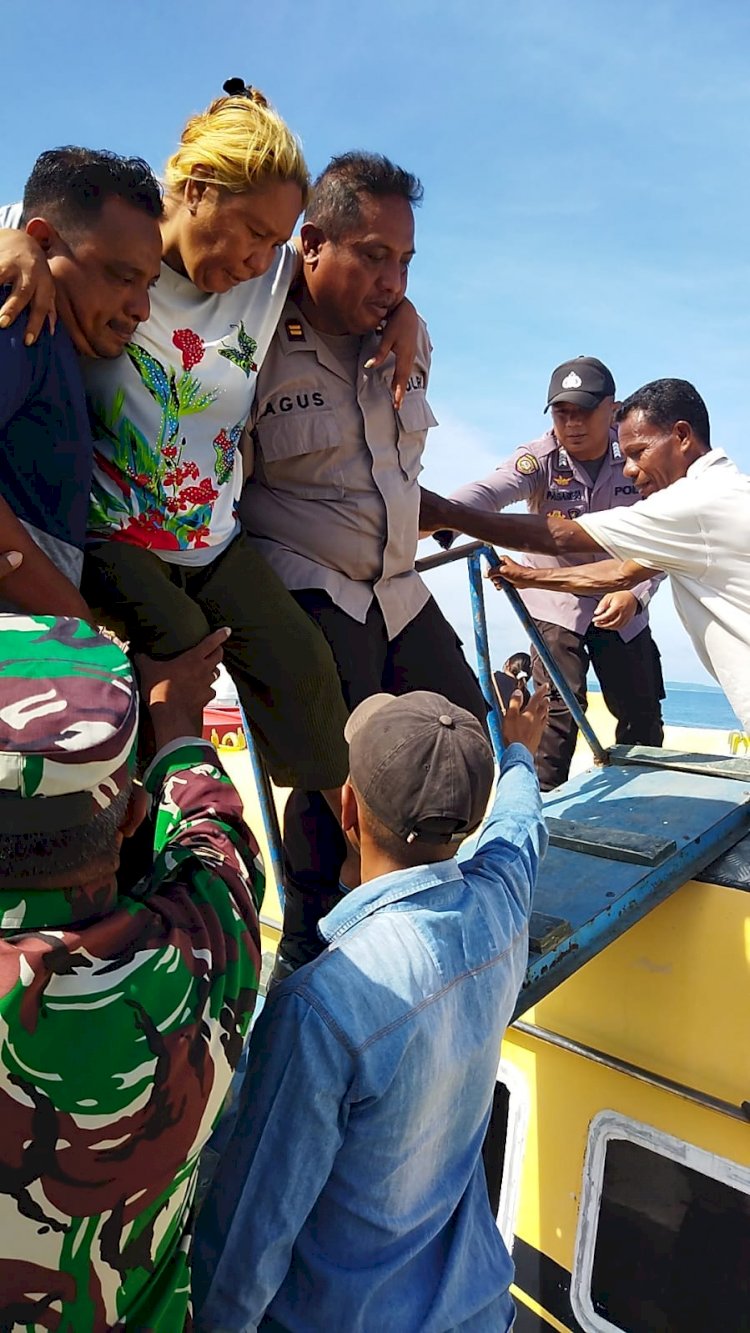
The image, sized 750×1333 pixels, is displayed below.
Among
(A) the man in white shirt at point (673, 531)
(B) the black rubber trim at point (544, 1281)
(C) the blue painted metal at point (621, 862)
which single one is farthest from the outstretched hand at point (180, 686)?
(B) the black rubber trim at point (544, 1281)

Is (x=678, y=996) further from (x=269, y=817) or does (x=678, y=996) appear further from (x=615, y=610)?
(x=615, y=610)

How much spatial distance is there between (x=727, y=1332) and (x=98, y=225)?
2520mm

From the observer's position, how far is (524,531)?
10.9 ft

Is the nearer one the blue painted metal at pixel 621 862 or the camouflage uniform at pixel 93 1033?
the camouflage uniform at pixel 93 1033

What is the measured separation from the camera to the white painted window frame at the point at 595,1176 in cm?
227

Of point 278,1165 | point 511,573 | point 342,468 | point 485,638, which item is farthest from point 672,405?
point 278,1165

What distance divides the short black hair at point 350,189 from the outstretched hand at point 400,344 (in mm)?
244

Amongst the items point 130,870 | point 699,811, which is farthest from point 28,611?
point 699,811

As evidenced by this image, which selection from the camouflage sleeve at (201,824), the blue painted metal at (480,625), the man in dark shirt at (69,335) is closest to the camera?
the camouflage sleeve at (201,824)

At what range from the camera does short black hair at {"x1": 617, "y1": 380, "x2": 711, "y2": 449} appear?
3.26 metres

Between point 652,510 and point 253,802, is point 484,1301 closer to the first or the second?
point 652,510

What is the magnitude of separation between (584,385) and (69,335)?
110 inches

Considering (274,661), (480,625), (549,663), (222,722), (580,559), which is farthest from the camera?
(222,722)

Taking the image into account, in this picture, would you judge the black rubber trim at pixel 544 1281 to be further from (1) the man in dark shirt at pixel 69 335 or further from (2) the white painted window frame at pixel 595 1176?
(1) the man in dark shirt at pixel 69 335
